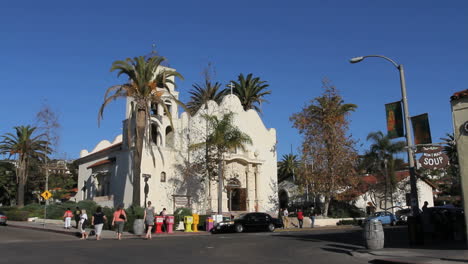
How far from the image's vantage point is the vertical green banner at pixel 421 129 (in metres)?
16.5

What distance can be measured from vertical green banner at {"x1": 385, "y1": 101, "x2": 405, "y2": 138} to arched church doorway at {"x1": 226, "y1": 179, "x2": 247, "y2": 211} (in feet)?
90.1

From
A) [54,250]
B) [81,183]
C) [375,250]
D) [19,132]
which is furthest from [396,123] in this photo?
[19,132]

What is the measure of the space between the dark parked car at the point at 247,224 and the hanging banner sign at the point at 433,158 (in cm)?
1673

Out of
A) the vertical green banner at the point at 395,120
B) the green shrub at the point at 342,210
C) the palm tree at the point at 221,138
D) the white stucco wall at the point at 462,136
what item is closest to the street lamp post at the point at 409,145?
the vertical green banner at the point at 395,120

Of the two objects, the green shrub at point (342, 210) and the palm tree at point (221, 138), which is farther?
the green shrub at point (342, 210)

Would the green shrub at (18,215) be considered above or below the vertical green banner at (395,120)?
below

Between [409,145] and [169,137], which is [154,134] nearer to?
[169,137]

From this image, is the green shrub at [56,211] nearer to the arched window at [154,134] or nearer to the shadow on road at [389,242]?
the arched window at [154,134]

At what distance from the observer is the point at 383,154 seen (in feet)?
162

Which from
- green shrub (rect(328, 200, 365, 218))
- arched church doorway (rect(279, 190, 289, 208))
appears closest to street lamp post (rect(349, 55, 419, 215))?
green shrub (rect(328, 200, 365, 218))

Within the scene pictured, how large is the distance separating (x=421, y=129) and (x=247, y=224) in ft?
54.4

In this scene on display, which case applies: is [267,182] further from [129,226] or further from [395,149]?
[129,226]

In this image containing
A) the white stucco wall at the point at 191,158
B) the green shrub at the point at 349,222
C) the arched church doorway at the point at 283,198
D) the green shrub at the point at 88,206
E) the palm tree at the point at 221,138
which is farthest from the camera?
the arched church doorway at the point at 283,198

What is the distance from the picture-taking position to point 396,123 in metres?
18.1
